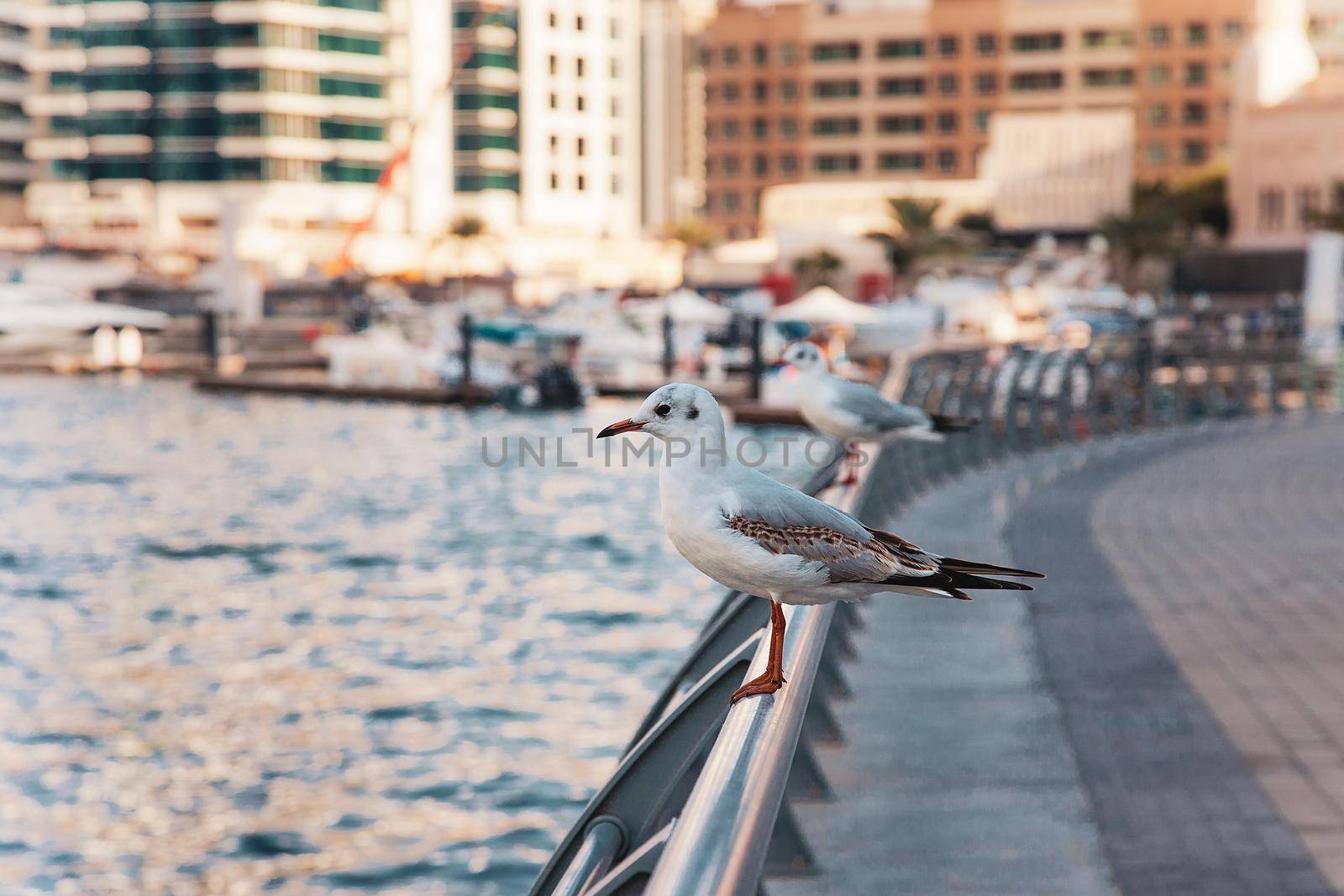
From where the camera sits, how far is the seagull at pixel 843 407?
26.2ft

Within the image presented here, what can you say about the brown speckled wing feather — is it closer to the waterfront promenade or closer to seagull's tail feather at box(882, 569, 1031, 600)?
seagull's tail feather at box(882, 569, 1031, 600)

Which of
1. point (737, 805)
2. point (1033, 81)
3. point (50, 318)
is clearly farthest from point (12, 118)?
point (737, 805)

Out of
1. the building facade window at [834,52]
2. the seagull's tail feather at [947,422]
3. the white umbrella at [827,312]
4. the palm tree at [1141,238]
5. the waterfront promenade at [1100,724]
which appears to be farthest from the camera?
the building facade window at [834,52]

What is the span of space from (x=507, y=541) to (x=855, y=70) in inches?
4245

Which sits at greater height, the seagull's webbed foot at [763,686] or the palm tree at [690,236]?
the palm tree at [690,236]

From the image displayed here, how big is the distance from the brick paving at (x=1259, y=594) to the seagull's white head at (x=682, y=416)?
98.0 inches

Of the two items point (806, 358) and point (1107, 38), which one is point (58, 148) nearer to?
point (1107, 38)

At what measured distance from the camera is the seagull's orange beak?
368cm

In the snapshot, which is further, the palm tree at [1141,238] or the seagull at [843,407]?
the palm tree at [1141,238]

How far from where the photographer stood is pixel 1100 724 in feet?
23.0

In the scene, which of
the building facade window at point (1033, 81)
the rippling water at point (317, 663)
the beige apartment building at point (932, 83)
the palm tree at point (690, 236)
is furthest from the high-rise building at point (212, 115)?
the rippling water at point (317, 663)

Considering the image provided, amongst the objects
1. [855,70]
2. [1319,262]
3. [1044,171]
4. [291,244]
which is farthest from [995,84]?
[1319,262]

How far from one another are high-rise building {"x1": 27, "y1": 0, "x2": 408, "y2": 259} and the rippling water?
8054cm

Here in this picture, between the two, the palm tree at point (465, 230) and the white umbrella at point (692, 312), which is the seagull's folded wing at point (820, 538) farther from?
the palm tree at point (465, 230)
